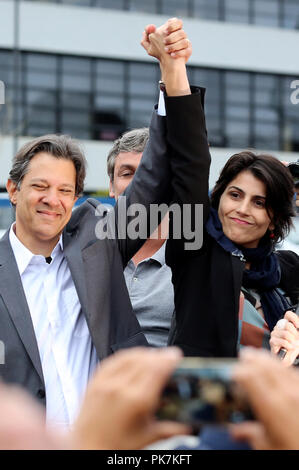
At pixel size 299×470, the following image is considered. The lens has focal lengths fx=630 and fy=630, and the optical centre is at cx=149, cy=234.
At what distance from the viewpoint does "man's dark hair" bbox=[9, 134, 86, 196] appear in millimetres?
1919

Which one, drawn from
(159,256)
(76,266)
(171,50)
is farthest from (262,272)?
(171,50)

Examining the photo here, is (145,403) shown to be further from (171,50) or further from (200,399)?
(171,50)

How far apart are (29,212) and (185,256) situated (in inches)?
18.9

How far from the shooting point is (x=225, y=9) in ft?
57.4

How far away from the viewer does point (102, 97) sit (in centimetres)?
1658

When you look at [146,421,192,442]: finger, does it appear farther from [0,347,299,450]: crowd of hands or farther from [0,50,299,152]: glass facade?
[0,50,299,152]: glass facade

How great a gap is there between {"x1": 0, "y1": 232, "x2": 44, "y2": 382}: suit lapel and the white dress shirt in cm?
3

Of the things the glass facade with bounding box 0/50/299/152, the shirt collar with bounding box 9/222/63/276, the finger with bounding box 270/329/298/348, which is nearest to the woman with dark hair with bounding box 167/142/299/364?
the finger with bounding box 270/329/298/348

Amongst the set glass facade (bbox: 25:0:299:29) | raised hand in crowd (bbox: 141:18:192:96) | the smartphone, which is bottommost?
the smartphone

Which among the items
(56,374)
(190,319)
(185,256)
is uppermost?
(185,256)
